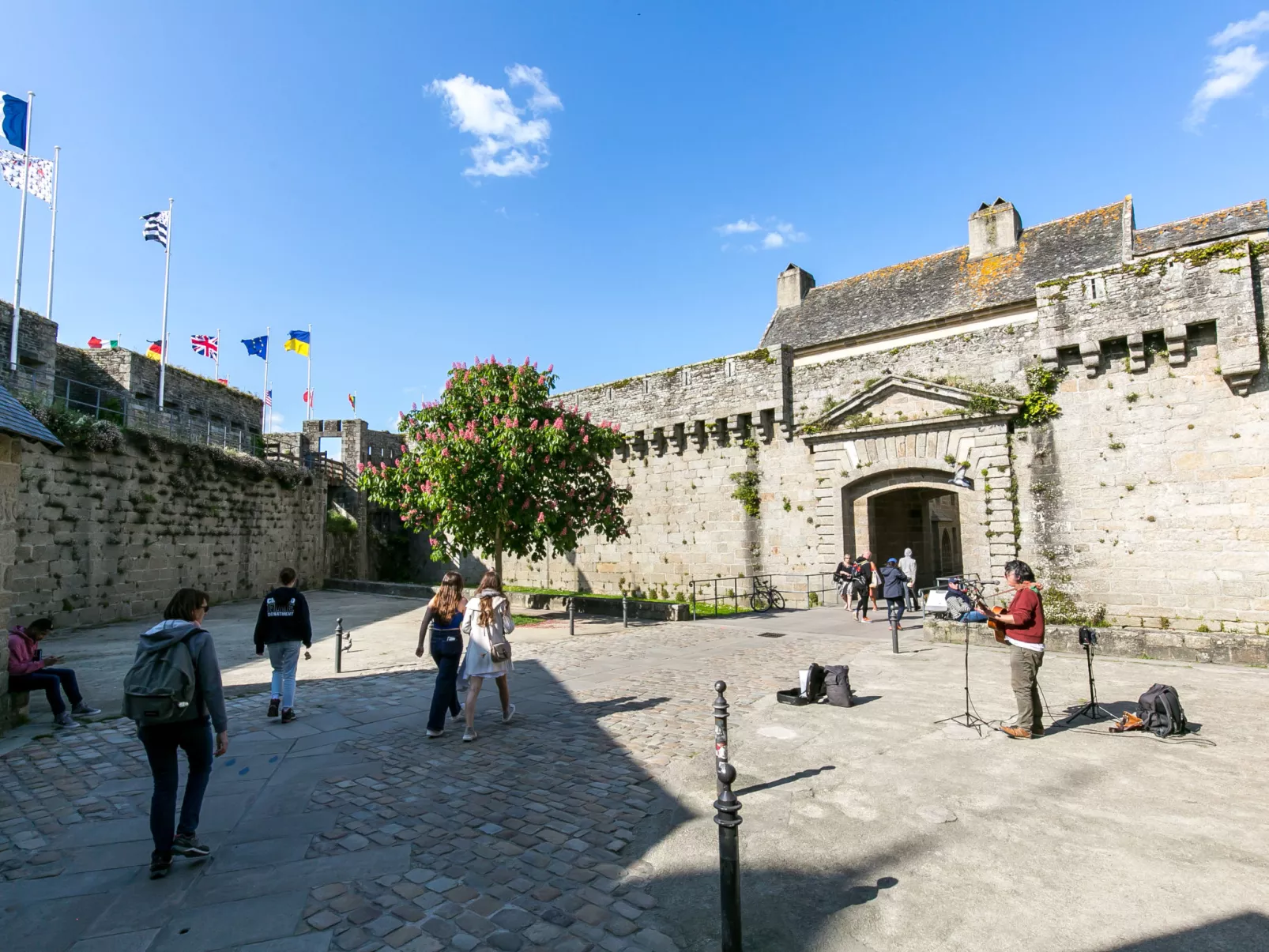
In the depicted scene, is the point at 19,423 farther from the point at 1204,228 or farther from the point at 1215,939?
the point at 1204,228

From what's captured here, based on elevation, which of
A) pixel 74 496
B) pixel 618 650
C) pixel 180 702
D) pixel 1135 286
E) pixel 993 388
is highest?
pixel 1135 286

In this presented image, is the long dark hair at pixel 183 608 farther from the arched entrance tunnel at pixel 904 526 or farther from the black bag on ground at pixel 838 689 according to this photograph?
the arched entrance tunnel at pixel 904 526

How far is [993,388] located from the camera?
53.6 ft

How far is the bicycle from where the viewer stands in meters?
18.4

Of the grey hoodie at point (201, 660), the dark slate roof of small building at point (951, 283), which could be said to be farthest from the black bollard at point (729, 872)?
the dark slate roof of small building at point (951, 283)

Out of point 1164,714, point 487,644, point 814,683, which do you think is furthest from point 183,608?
point 1164,714

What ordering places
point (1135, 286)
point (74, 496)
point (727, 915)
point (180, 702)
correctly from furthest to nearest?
point (74, 496), point (1135, 286), point (180, 702), point (727, 915)

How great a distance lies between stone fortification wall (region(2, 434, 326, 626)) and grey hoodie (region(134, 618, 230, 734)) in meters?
12.1

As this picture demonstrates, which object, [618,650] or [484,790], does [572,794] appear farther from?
[618,650]

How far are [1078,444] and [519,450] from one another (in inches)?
502

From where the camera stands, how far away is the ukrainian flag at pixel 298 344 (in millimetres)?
31500

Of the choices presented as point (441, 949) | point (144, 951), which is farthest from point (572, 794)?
point (144, 951)

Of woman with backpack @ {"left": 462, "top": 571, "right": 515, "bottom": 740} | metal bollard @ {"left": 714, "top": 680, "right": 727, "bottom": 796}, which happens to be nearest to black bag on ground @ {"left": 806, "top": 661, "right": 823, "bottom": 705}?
woman with backpack @ {"left": 462, "top": 571, "right": 515, "bottom": 740}

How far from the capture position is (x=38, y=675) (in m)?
7.13
